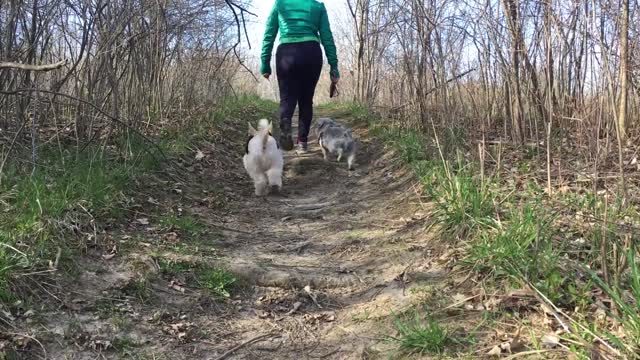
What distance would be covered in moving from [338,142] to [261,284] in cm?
365

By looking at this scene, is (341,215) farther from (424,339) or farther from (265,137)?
(424,339)

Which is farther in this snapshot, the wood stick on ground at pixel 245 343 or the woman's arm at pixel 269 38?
the woman's arm at pixel 269 38

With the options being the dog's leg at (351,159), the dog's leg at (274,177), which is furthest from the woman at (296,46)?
the dog's leg at (274,177)

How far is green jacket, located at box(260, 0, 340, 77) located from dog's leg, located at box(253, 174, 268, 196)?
1.75 meters

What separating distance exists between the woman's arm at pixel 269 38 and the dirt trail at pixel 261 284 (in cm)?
216

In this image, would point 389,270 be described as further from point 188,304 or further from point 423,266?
point 188,304

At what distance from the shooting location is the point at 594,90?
4.14 metres

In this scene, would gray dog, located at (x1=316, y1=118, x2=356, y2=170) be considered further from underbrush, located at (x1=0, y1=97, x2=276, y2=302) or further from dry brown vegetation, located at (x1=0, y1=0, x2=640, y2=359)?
underbrush, located at (x1=0, y1=97, x2=276, y2=302)

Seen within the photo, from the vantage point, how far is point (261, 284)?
3.25m

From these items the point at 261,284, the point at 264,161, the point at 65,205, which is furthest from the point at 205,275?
the point at 264,161

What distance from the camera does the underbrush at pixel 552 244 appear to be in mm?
2141

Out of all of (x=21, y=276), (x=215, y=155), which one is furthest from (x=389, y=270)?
(x=215, y=155)

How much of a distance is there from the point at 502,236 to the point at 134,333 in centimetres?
209

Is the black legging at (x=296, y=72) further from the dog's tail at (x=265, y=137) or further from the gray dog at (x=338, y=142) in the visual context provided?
the dog's tail at (x=265, y=137)
